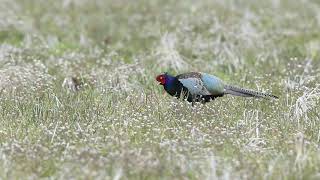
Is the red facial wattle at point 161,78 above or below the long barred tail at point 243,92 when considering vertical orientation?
above

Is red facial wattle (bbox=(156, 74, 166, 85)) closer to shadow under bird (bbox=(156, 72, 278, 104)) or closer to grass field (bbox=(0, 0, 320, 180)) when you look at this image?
shadow under bird (bbox=(156, 72, 278, 104))

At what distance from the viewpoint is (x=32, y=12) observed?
13.8m

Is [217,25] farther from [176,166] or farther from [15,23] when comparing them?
[176,166]

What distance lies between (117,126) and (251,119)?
4.65ft

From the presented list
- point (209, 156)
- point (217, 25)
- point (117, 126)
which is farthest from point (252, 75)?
point (209, 156)

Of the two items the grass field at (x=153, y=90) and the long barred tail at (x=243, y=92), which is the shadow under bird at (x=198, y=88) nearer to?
the long barred tail at (x=243, y=92)

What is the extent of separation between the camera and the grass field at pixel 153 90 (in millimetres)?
6484

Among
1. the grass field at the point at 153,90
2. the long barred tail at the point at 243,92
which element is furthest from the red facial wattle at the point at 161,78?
the long barred tail at the point at 243,92

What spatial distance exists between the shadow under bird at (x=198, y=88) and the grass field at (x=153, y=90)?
159 millimetres

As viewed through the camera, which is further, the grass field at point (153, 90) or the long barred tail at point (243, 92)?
the long barred tail at point (243, 92)

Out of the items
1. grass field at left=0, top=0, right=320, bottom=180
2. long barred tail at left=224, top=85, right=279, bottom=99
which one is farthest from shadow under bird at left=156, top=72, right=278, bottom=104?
grass field at left=0, top=0, right=320, bottom=180

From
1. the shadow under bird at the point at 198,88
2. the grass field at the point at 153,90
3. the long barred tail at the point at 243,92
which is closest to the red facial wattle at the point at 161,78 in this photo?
the shadow under bird at the point at 198,88

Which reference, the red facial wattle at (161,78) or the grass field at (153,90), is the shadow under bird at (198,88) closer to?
the red facial wattle at (161,78)

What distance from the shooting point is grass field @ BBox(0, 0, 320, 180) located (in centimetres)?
648
